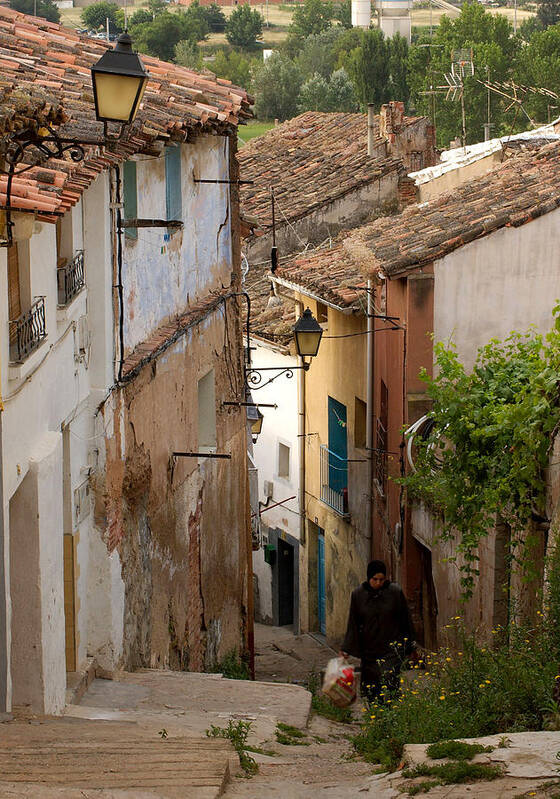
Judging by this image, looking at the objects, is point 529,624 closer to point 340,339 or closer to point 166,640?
point 166,640

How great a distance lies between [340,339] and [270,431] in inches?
168

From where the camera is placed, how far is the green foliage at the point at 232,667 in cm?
Answer: 1423

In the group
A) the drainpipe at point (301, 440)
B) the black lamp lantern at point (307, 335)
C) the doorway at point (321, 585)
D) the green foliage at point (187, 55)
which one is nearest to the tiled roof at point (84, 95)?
the black lamp lantern at point (307, 335)

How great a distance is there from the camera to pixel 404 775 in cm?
680

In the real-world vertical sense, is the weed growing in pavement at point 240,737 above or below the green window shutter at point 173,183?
below

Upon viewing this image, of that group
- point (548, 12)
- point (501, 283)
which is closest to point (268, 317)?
point (501, 283)

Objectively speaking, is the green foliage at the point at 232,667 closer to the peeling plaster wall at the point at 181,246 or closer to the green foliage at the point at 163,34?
the peeling plaster wall at the point at 181,246

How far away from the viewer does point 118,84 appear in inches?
263

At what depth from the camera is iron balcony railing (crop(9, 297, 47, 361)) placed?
7.88 metres

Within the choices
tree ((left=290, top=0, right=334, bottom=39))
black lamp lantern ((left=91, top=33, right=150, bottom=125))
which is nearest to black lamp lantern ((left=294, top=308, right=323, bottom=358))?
black lamp lantern ((left=91, top=33, right=150, bottom=125))

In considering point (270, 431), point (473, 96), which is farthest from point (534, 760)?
point (473, 96)

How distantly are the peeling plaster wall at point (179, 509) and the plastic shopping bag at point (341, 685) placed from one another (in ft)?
5.28

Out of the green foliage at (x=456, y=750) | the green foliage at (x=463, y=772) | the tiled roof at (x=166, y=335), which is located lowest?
the green foliage at (x=456, y=750)

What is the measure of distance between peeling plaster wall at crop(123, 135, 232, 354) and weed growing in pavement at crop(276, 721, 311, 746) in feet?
11.0
